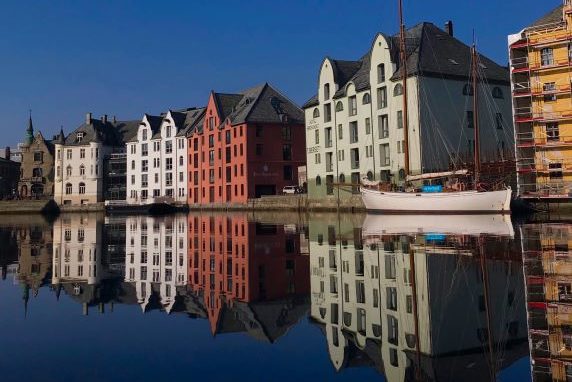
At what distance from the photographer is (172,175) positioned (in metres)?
92.3

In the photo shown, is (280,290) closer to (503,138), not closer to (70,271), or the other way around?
(70,271)

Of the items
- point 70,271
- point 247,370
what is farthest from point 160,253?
point 247,370

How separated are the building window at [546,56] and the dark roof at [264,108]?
39280mm

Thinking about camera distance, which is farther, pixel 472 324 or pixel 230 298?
pixel 230 298

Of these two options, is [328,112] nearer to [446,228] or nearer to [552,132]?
[552,132]

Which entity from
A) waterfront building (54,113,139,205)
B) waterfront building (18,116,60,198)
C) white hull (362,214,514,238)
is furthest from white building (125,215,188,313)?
waterfront building (18,116,60,198)

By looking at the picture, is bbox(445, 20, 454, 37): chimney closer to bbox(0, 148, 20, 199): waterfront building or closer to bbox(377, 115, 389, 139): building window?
bbox(377, 115, 389, 139): building window

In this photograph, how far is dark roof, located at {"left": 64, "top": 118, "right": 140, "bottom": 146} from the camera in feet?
340

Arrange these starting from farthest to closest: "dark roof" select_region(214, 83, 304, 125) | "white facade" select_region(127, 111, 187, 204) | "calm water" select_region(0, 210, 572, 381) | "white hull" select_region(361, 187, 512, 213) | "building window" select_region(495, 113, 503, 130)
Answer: "white facade" select_region(127, 111, 187, 204), "dark roof" select_region(214, 83, 304, 125), "building window" select_region(495, 113, 503, 130), "white hull" select_region(361, 187, 512, 213), "calm water" select_region(0, 210, 572, 381)

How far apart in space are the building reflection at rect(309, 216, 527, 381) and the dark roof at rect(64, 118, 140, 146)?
98.4 m

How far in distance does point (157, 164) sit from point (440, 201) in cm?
6652

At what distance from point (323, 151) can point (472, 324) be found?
183 ft

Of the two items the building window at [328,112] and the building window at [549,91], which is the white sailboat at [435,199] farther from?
the building window at [328,112]

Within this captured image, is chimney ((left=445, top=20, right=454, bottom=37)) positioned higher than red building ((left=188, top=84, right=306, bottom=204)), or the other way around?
chimney ((left=445, top=20, right=454, bottom=37))
